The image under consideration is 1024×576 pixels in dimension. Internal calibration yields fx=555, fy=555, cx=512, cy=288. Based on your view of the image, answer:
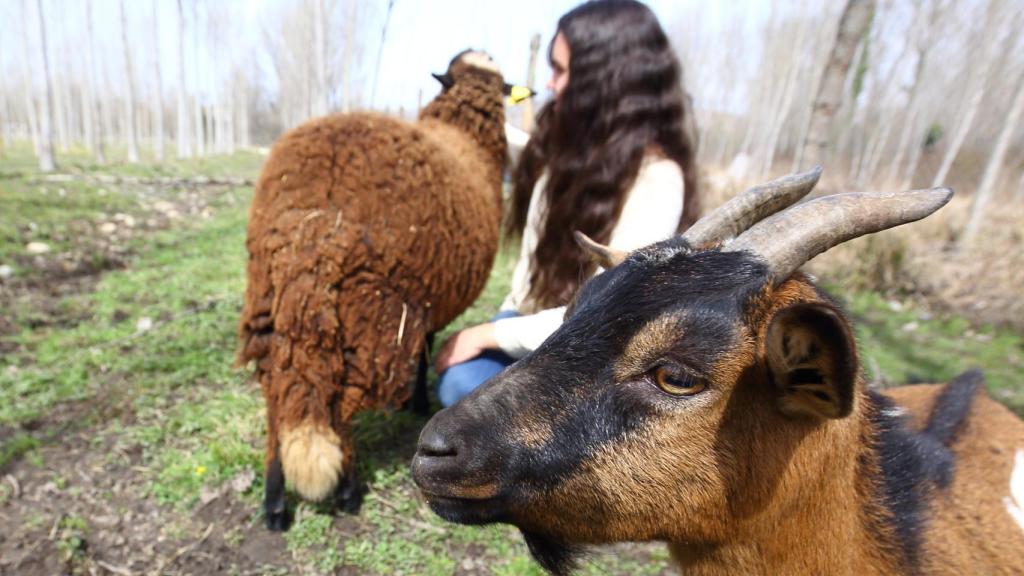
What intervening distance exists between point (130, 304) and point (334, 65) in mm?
11745

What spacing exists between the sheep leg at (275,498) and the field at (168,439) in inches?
3.1

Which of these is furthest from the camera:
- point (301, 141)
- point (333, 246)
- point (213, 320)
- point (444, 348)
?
point (213, 320)

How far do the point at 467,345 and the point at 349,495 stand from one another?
1.21 metres

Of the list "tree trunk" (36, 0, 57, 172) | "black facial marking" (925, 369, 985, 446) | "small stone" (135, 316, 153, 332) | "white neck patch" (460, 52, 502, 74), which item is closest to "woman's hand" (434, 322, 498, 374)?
"black facial marking" (925, 369, 985, 446)

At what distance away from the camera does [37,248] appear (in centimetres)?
710

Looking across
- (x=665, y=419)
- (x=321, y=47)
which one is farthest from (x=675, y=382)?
(x=321, y=47)

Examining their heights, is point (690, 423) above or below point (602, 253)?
below

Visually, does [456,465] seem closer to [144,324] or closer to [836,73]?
[144,324]

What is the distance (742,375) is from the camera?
143 cm

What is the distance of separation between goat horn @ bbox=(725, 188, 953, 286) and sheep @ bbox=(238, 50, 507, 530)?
195 centimetres

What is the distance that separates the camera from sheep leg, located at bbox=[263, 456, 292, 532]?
10.1 feet

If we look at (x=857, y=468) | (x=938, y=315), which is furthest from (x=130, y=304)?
(x=938, y=315)

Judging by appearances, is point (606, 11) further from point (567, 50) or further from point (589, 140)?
point (589, 140)

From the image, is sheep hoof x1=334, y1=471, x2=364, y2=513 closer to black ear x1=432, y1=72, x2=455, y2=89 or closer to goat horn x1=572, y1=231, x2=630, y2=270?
goat horn x1=572, y1=231, x2=630, y2=270
